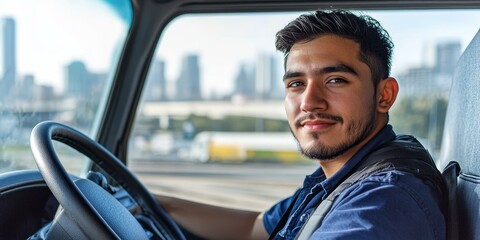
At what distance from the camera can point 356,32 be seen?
126cm

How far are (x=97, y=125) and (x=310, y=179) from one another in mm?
1096

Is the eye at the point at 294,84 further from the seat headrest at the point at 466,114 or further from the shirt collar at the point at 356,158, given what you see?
the seat headrest at the point at 466,114

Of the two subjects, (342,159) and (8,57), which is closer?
(342,159)

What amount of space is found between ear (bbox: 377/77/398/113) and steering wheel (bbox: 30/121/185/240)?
0.63m

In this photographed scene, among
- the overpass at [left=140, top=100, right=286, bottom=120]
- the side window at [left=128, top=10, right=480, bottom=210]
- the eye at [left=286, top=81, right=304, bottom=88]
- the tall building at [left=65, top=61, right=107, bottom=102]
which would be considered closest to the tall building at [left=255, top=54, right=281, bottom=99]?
the side window at [left=128, top=10, right=480, bottom=210]

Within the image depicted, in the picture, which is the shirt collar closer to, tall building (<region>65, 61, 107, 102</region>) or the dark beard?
the dark beard

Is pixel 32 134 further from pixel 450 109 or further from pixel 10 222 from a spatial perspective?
pixel 450 109

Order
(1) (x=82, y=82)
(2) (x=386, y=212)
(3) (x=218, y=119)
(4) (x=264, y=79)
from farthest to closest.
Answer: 1. (3) (x=218, y=119)
2. (4) (x=264, y=79)
3. (1) (x=82, y=82)
4. (2) (x=386, y=212)

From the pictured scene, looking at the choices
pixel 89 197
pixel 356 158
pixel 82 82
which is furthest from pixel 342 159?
pixel 82 82

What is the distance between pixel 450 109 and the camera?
145cm

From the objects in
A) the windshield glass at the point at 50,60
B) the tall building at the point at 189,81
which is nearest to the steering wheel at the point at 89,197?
the windshield glass at the point at 50,60

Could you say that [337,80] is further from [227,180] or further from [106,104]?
[227,180]

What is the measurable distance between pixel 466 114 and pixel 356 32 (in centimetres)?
31

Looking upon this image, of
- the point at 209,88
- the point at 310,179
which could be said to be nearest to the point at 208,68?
the point at 209,88
